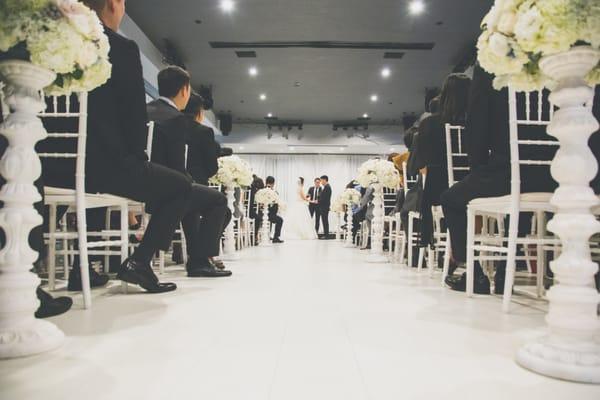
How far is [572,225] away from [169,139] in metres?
2.42

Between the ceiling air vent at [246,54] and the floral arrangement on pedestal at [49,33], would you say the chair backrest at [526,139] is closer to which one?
the floral arrangement on pedestal at [49,33]

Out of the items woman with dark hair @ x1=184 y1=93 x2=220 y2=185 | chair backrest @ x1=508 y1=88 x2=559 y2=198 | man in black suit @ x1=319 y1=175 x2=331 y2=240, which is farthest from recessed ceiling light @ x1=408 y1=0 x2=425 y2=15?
man in black suit @ x1=319 y1=175 x2=331 y2=240

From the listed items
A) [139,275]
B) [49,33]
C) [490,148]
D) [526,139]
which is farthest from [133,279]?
→ [526,139]

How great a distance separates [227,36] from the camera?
27.2 ft

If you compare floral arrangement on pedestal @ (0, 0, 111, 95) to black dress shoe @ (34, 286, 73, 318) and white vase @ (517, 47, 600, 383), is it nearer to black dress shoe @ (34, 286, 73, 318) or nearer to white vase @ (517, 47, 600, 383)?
black dress shoe @ (34, 286, 73, 318)

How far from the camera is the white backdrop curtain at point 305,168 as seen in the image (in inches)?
653

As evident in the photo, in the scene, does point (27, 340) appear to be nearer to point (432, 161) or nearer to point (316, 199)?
point (432, 161)

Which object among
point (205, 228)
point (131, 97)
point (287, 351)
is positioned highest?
point (131, 97)

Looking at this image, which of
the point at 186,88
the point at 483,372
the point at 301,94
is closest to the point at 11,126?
the point at 483,372

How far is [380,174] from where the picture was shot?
189 inches

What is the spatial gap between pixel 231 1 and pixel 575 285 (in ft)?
22.6

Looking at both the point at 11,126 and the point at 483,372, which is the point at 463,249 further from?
the point at 11,126

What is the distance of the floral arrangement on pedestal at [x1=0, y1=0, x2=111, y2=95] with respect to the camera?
4.21 feet

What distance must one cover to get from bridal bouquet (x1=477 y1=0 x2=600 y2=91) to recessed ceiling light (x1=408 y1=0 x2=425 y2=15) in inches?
240
